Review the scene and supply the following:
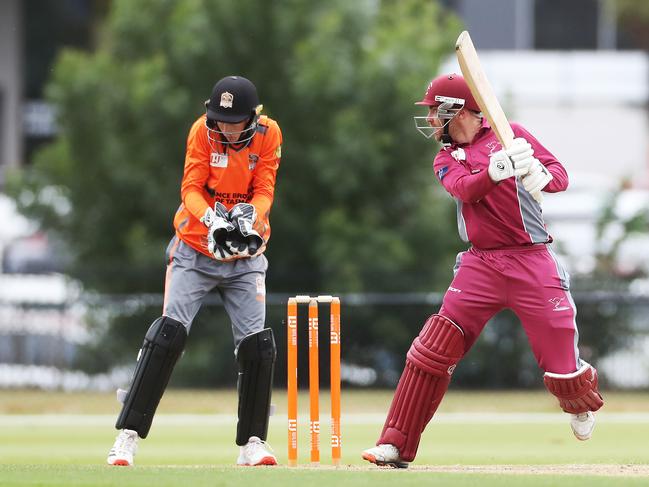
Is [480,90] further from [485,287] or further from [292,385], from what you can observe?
[292,385]

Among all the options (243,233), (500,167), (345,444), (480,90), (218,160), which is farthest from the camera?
(345,444)

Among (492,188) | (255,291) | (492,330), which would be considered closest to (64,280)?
(492,330)

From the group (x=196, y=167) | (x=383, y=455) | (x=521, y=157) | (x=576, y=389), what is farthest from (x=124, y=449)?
(x=521, y=157)

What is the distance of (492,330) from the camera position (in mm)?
16906

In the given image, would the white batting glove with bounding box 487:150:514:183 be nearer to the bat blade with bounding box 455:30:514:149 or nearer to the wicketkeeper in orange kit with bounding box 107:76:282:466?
the bat blade with bounding box 455:30:514:149

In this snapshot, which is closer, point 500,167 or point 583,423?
point 500,167

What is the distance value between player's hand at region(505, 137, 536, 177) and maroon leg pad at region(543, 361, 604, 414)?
1073 millimetres

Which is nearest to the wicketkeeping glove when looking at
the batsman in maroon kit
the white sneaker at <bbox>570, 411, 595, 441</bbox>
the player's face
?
the player's face

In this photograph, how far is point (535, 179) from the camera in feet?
24.5

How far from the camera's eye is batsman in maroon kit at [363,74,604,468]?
25.3 ft

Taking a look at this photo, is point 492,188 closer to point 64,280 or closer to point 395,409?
point 395,409

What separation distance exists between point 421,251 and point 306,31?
9.71ft

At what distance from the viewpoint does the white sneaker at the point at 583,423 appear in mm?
7934

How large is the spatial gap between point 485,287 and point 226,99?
169 centimetres
